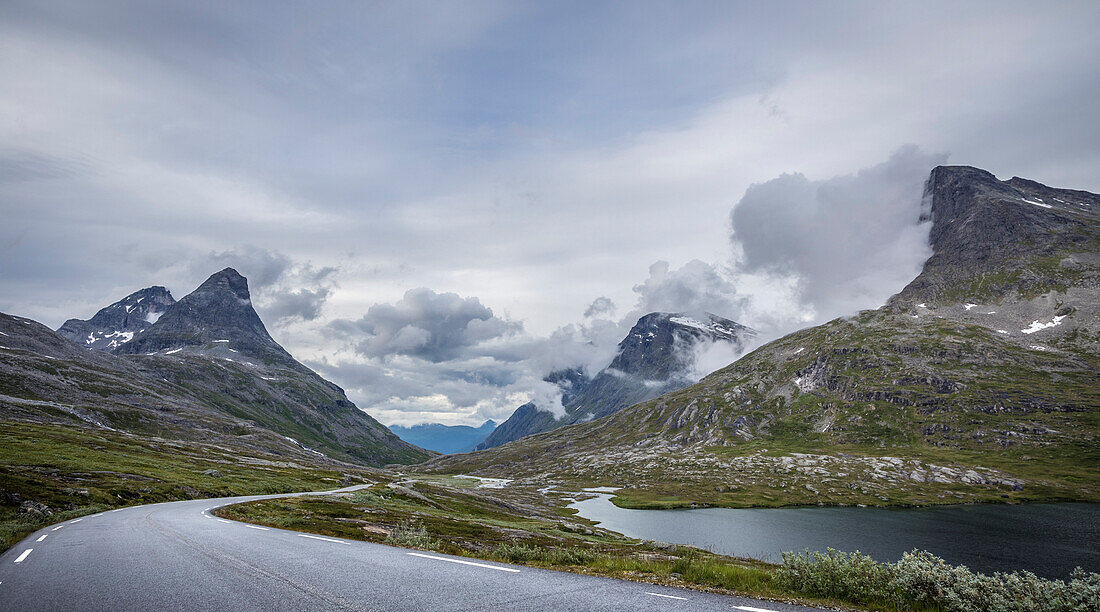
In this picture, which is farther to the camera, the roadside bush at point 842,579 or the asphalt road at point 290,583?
the roadside bush at point 842,579

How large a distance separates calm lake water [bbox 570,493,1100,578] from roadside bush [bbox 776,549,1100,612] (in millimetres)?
57300

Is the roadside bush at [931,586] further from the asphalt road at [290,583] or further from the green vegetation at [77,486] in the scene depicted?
the green vegetation at [77,486]

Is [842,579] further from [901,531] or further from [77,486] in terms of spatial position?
[901,531]

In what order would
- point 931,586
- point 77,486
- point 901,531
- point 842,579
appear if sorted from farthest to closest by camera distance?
1. point 901,531
2. point 77,486
3. point 842,579
4. point 931,586

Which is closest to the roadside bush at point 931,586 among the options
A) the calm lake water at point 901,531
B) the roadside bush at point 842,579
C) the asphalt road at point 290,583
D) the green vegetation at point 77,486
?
the roadside bush at point 842,579

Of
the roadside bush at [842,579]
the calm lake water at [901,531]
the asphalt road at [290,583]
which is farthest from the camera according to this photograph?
the calm lake water at [901,531]

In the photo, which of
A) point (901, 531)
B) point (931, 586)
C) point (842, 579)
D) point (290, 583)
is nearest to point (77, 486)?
point (290, 583)

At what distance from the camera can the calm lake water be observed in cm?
7488

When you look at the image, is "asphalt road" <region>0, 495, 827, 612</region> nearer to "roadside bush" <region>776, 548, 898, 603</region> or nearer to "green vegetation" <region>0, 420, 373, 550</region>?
"roadside bush" <region>776, 548, 898, 603</region>

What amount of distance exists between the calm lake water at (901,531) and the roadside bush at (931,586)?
5730 cm

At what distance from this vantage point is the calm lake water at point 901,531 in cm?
7488

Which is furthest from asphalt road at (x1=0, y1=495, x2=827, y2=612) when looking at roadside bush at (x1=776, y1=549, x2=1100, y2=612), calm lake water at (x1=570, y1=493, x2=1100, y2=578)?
calm lake water at (x1=570, y1=493, x2=1100, y2=578)

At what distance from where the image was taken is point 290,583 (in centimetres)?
1481

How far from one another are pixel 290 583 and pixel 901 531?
404ft
